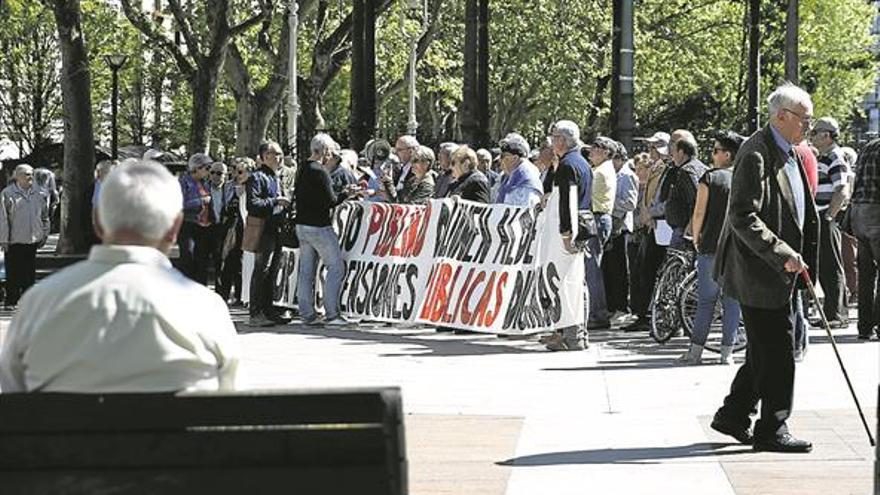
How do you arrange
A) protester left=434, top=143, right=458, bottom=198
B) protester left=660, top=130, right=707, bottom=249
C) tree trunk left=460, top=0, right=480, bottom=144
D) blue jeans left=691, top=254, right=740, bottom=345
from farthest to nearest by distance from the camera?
1. tree trunk left=460, top=0, right=480, bottom=144
2. protester left=434, top=143, right=458, bottom=198
3. protester left=660, top=130, right=707, bottom=249
4. blue jeans left=691, top=254, right=740, bottom=345

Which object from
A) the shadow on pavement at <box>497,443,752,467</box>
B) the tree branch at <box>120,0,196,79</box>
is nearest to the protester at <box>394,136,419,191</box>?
the shadow on pavement at <box>497,443,752,467</box>

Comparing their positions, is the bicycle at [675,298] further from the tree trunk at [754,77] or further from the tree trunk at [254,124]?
the tree trunk at [254,124]

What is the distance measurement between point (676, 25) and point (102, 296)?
57787mm

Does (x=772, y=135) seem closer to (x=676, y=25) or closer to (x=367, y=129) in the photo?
(x=367, y=129)

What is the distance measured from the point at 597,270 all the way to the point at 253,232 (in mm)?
3970

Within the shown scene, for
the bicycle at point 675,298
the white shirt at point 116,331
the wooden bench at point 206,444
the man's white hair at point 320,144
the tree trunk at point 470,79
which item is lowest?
the bicycle at point 675,298

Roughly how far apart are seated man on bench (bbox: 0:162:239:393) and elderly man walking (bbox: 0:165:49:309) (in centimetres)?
1749

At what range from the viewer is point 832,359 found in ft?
48.3

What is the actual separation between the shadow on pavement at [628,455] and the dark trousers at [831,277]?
24.5 feet

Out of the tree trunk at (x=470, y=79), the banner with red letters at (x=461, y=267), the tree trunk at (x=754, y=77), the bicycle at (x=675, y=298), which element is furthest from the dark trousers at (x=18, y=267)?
the tree trunk at (x=754, y=77)

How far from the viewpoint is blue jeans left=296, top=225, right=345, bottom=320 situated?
1872 cm

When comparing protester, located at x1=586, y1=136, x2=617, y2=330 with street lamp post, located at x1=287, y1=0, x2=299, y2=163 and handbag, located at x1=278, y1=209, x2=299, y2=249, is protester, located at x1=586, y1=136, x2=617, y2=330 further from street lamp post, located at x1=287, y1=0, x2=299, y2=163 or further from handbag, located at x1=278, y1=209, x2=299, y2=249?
street lamp post, located at x1=287, y1=0, x2=299, y2=163

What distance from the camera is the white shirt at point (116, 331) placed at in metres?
5.01

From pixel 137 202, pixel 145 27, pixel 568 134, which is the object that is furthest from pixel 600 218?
pixel 145 27
